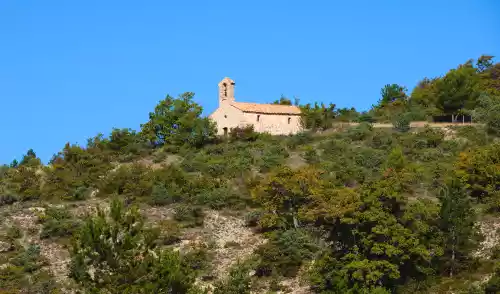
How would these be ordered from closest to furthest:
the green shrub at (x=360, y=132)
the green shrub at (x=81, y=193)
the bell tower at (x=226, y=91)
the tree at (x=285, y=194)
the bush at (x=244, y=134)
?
1. the tree at (x=285, y=194)
2. the green shrub at (x=81, y=193)
3. the green shrub at (x=360, y=132)
4. the bush at (x=244, y=134)
5. the bell tower at (x=226, y=91)

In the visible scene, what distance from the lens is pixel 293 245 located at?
3884 cm

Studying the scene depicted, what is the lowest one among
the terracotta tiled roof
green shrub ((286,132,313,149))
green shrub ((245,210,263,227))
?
green shrub ((245,210,263,227))

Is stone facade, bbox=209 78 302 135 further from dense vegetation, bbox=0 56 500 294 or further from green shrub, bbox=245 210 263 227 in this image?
green shrub, bbox=245 210 263 227

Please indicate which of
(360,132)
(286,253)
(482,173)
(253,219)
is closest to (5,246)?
(253,219)

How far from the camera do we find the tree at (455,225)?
3503 cm

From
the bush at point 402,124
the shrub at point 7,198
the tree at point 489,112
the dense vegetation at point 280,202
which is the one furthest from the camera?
the bush at point 402,124

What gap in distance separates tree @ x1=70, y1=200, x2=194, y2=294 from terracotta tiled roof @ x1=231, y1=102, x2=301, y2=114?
32503 millimetres

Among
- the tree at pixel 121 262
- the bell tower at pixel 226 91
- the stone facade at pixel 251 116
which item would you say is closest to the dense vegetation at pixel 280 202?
the tree at pixel 121 262

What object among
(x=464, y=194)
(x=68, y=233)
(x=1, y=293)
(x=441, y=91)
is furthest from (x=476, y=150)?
(x=1, y=293)

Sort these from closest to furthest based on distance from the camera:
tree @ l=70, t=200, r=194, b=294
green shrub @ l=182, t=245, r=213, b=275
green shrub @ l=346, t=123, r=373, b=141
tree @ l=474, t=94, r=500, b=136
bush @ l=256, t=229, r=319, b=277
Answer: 1. tree @ l=70, t=200, r=194, b=294
2. bush @ l=256, t=229, r=319, b=277
3. green shrub @ l=182, t=245, r=213, b=275
4. tree @ l=474, t=94, r=500, b=136
5. green shrub @ l=346, t=123, r=373, b=141

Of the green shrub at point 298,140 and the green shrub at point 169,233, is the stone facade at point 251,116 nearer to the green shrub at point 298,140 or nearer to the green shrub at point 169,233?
the green shrub at point 298,140

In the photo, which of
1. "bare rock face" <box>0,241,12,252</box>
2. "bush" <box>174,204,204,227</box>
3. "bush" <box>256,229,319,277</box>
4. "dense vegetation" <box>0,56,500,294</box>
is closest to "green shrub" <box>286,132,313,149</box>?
"dense vegetation" <box>0,56,500,294</box>

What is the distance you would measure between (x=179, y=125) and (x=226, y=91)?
498 cm

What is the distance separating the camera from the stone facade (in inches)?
2461
